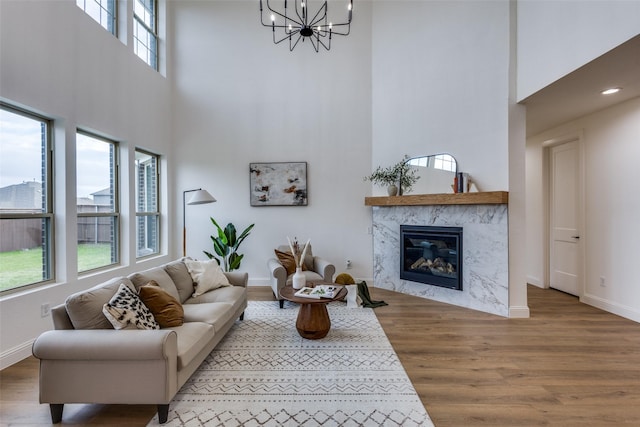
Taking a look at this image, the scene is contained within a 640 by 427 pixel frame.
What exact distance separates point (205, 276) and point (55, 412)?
1.60 metres

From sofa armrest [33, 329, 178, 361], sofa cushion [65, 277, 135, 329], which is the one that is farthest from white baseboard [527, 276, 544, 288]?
sofa cushion [65, 277, 135, 329]

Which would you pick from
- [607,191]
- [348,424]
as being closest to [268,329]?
[348,424]

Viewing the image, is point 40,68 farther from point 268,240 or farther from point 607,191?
point 607,191

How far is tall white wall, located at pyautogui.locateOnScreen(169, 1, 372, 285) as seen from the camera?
533 centimetres

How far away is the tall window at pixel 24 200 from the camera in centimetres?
275

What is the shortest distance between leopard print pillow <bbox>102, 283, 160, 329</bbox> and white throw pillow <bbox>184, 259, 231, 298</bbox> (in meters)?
1.02

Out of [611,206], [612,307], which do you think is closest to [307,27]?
[611,206]

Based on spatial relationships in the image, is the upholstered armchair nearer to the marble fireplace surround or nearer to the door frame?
the marble fireplace surround

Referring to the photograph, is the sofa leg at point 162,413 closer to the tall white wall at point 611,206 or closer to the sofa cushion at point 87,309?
the sofa cushion at point 87,309

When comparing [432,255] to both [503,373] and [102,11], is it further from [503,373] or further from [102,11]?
[102,11]

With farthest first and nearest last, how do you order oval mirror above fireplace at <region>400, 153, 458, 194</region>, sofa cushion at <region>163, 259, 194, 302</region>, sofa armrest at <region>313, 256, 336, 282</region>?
oval mirror above fireplace at <region>400, 153, 458, 194</region>
sofa armrest at <region>313, 256, 336, 282</region>
sofa cushion at <region>163, 259, 194, 302</region>

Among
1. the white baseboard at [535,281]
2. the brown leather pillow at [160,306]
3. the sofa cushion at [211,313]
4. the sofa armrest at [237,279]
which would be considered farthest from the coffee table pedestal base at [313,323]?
the white baseboard at [535,281]

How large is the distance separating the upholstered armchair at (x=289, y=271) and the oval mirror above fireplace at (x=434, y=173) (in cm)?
178

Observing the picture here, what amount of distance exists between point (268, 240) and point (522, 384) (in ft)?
13.4
